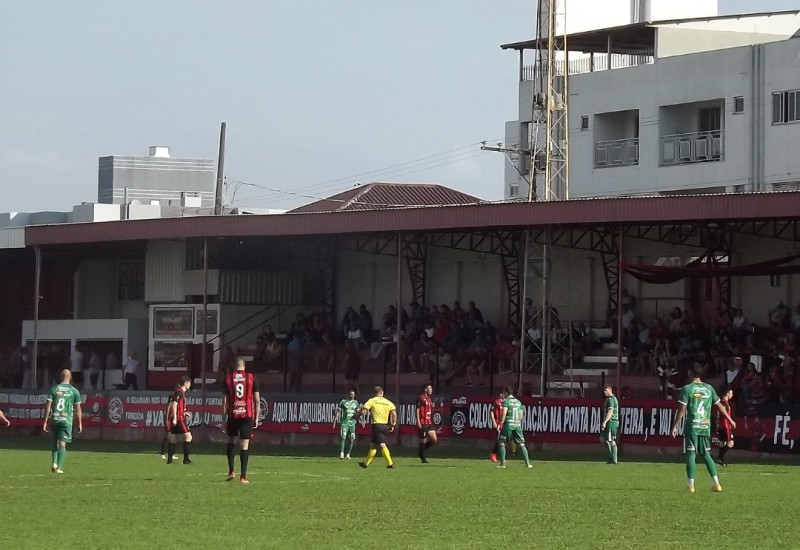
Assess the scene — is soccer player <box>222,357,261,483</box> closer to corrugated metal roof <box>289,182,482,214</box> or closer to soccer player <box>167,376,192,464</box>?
soccer player <box>167,376,192,464</box>

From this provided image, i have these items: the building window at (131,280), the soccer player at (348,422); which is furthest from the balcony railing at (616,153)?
the soccer player at (348,422)

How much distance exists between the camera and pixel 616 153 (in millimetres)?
56625

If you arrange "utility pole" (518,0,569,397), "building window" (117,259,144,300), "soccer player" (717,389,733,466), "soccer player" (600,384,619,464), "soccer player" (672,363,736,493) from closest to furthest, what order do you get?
"soccer player" (672,363,736,493), "soccer player" (717,389,733,466), "soccer player" (600,384,619,464), "utility pole" (518,0,569,397), "building window" (117,259,144,300)

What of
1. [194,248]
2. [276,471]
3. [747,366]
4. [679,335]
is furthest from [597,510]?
[194,248]

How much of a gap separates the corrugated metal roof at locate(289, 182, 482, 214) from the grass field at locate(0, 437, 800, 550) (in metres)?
41.7

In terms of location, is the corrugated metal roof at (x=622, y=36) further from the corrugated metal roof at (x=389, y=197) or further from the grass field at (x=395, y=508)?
the grass field at (x=395, y=508)

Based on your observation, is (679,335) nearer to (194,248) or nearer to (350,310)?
(350,310)

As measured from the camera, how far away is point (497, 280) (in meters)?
45.8

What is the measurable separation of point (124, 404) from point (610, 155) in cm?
2260

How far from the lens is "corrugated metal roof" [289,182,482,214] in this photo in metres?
68.8

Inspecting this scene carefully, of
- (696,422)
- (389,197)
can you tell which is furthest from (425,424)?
(389,197)

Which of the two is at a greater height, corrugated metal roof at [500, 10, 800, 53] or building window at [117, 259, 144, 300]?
corrugated metal roof at [500, 10, 800, 53]

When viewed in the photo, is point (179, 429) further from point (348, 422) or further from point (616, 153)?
point (616, 153)

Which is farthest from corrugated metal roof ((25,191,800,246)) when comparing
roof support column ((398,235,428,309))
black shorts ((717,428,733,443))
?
roof support column ((398,235,428,309))
